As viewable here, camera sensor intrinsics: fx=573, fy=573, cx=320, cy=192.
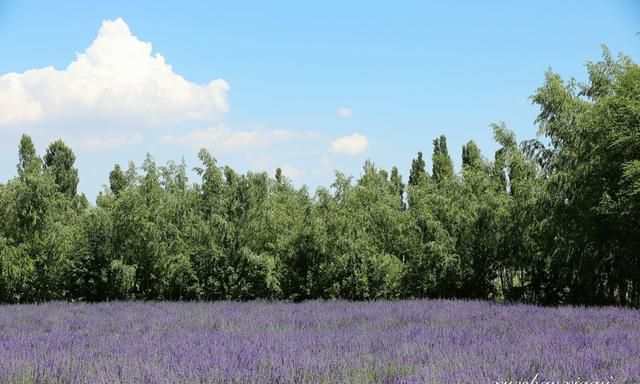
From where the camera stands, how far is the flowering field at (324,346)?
14.8 feet

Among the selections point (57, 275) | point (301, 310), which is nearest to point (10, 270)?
point (57, 275)

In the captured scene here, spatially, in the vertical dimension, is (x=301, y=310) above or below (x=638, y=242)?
below

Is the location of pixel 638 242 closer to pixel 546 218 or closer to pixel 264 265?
pixel 546 218

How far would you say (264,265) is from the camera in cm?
1440

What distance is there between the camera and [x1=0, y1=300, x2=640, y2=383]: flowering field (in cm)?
450

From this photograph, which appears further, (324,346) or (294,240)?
(294,240)

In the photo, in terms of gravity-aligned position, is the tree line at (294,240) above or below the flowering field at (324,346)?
above

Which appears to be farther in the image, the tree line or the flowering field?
the tree line

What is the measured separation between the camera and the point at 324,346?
607 cm

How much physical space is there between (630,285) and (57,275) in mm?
14491

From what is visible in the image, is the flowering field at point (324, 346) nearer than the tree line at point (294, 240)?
Yes

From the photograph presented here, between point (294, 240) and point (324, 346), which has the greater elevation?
point (294, 240)

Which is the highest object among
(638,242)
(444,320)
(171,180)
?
(171,180)

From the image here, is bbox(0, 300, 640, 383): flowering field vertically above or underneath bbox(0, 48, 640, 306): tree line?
underneath
